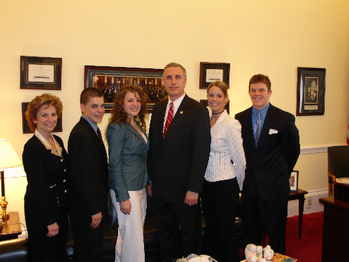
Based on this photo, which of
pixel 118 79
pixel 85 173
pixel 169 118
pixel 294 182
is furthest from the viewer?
pixel 294 182

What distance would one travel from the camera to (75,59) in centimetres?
315

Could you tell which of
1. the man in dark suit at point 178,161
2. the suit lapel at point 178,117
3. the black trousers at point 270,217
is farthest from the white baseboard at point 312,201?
the suit lapel at point 178,117

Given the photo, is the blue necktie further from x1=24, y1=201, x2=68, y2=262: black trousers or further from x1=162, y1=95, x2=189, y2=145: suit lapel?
x1=24, y1=201, x2=68, y2=262: black trousers

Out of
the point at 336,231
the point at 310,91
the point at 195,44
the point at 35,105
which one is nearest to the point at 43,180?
the point at 35,105

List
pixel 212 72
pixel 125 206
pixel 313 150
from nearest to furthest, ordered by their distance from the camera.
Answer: pixel 125 206 < pixel 212 72 < pixel 313 150

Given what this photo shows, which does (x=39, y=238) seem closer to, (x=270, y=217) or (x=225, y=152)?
(x=225, y=152)

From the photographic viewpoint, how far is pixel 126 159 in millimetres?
2146

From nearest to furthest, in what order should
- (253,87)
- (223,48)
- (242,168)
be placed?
1. (242,168)
2. (253,87)
3. (223,48)

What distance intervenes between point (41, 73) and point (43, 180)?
5.38 ft

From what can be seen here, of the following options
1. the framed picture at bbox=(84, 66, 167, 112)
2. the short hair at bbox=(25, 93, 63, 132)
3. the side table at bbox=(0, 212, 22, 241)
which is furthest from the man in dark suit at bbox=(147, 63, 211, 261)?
the side table at bbox=(0, 212, 22, 241)

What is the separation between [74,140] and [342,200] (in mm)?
2371

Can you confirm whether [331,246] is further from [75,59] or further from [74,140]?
[75,59]

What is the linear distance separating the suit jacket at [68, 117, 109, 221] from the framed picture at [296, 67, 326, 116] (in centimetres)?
337

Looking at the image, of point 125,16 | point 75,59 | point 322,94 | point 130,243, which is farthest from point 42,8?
point 322,94
